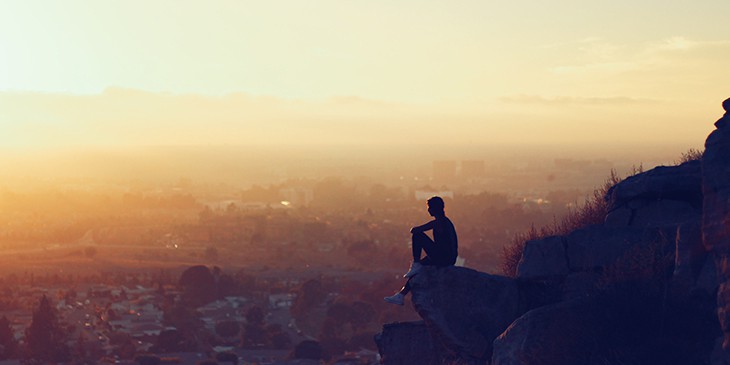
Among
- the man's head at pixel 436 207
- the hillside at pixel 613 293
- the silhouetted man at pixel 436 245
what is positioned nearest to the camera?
the hillside at pixel 613 293

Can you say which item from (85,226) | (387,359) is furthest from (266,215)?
(387,359)

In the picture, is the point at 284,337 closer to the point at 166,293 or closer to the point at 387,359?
the point at 166,293

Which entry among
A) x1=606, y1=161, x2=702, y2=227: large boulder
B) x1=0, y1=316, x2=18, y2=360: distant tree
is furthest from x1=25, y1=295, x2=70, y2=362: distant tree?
x1=606, y1=161, x2=702, y2=227: large boulder

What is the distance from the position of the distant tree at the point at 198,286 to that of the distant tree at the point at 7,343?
15.8 m

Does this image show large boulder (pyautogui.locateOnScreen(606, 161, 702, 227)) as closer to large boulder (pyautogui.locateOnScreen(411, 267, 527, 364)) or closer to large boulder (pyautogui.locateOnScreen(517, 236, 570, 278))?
large boulder (pyautogui.locateOnScreen(517, 236, 570, 278))

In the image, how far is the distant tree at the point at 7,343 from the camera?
154 feet

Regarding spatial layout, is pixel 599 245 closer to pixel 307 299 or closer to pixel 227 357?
pixel 227 357

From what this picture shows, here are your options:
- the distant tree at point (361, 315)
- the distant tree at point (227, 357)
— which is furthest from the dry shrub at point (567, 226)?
the distant tree at point (361, 315)

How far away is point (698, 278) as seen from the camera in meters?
11.3

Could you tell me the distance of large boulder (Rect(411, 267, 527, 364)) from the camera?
1293 cm

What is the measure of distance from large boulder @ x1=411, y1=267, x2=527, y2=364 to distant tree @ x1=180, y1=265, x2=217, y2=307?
5325 centimetres

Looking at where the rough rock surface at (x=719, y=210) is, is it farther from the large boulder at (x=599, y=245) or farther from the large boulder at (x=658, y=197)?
the large boulder at (x=658, y=197)

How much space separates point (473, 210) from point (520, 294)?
112m

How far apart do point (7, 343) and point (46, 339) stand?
2254mm
